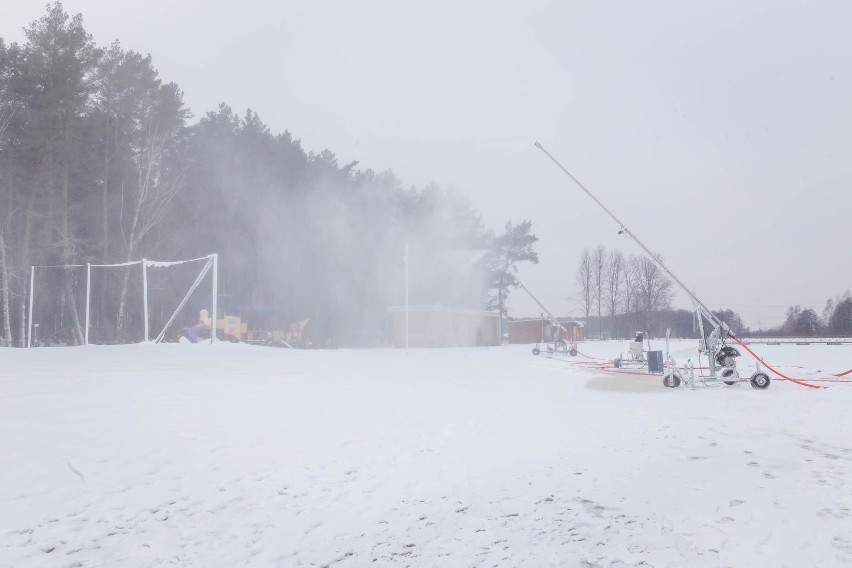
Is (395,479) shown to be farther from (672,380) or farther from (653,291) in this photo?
(653,291)

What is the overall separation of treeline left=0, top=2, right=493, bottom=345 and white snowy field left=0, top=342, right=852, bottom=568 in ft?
73.7

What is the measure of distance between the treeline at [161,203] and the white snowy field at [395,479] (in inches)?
884

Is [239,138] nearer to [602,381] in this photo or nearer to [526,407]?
[602,381]

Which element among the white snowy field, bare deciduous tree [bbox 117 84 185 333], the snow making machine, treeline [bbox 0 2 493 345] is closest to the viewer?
the white snowy field

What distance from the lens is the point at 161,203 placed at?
3322 cm

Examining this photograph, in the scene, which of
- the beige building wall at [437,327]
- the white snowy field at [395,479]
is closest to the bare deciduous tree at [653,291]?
the beige building wall at [437,327]

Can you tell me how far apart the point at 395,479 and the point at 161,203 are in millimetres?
30709

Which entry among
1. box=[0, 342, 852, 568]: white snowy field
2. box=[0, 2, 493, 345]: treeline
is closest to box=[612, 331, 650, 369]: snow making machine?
box=[0, 342, 852, 568]: white snowy field

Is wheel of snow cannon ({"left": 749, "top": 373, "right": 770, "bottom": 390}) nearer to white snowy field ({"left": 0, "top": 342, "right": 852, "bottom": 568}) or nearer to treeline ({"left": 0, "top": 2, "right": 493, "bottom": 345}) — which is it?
white snowy field ({"left": 0, "top": 342, "right": 852, "bottom": 568})

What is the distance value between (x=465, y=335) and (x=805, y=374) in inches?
1201

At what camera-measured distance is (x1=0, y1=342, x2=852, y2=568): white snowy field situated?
192 inches

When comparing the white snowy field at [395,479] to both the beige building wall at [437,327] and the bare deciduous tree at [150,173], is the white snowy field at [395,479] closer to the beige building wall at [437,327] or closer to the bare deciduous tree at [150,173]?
the bare deciduous tree at [150,173]

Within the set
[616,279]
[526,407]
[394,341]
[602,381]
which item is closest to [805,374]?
[602,381]

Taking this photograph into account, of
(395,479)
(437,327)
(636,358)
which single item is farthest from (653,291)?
(395,479)
